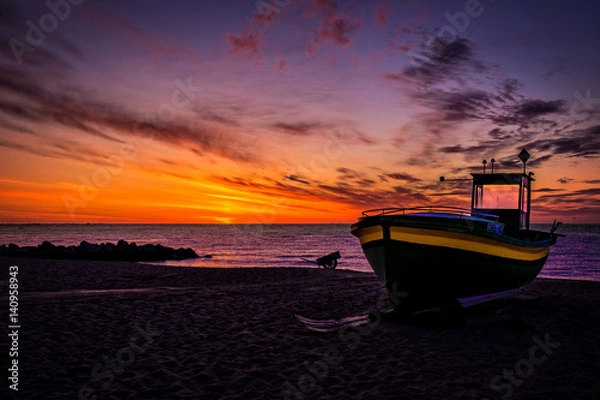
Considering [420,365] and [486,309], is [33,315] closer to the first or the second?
[420,365]

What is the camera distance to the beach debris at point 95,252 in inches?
1473

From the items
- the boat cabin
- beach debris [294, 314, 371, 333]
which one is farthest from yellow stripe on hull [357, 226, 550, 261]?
the boat cabin

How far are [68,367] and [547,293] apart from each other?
17.1 meters

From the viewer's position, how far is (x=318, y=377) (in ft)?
23.0

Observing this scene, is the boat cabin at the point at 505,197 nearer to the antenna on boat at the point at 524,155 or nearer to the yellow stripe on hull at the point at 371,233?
the antenna on boat at the point at 524,155

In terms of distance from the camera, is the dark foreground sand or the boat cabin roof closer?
the dark foreground sand

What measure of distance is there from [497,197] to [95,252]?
125 ft

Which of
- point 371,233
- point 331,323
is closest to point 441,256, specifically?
point 371,233

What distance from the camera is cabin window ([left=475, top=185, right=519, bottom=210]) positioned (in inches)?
587

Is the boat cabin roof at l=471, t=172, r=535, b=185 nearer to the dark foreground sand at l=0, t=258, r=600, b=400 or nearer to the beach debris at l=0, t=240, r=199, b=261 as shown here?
the dark foreground sand at l=0, t=258, r=600, b=400

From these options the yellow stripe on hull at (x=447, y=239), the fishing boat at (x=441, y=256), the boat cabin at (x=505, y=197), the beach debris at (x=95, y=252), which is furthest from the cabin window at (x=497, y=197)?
the beach debris at (x=95, y=252)

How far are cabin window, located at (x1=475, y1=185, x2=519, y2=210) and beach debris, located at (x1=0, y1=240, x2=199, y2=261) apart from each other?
3332cm

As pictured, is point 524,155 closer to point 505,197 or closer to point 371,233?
point 505,197

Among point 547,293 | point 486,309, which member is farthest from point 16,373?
point 547,293
